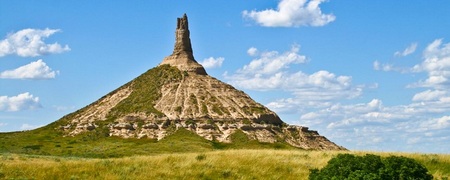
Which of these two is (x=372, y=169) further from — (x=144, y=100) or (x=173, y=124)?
(x=144, y=100)

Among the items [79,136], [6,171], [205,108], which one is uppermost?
[205,108]

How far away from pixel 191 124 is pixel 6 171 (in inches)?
5235

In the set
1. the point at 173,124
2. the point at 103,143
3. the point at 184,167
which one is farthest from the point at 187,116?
the point at 184,167

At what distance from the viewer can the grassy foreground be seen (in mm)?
32500

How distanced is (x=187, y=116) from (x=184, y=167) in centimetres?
13601

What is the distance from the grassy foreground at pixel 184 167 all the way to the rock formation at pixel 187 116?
117m

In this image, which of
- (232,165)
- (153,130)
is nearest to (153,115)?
(153,130)

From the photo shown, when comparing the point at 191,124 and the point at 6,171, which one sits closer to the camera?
the point at 6,171

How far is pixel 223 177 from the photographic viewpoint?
34469mm

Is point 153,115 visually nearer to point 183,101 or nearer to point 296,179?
point 183,101

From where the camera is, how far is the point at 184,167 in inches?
1404

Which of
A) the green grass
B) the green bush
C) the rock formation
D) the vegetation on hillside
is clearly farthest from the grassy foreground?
the vegetation on hillside

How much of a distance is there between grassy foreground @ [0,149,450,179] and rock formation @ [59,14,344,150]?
385 feet

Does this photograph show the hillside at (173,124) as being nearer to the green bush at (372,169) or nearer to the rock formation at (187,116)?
the rock formation at (187,116)
